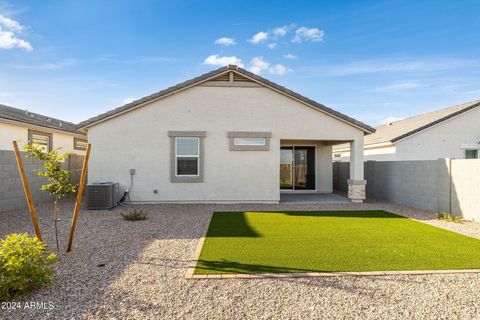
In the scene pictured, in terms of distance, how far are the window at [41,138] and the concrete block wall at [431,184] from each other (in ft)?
55.0

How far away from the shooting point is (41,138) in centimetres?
1388

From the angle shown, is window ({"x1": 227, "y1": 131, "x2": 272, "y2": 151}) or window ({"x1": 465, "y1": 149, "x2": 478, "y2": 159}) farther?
window ({"x1": 465, "y1": 149, "x2": 478, "y2": 159})

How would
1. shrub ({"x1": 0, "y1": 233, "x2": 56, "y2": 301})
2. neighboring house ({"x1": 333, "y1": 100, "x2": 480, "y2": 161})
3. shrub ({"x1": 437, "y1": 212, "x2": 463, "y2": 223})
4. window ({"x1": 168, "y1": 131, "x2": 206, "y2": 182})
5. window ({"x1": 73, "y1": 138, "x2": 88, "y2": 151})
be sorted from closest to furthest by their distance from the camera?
shrub ({"x1": 0, "y1": 233, "x2": 56, "y2": 301}), shrub ({"x1": 437, "y1": 212, "x2": 463, "y2": 223}), window ({"x1": 168, "y1": 131, "x2": 206, "y2": 182}), neighboring house ({"x1": 333, "y1": 100, "x2": 480, "y2": 161}), window ({"x1": 73, "y1": 138, "x2": 88, "y2": 151})

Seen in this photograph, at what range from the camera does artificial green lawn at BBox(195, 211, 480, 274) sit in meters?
4.90

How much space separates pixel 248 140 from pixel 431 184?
7.30 metres

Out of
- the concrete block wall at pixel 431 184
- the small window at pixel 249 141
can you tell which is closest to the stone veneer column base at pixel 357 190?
the concrete block wall at pixel 431 184

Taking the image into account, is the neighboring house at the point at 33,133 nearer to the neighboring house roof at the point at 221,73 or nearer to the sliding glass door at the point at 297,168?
the neighboring house roof at the point at 221,73

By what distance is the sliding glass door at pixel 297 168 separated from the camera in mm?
15734

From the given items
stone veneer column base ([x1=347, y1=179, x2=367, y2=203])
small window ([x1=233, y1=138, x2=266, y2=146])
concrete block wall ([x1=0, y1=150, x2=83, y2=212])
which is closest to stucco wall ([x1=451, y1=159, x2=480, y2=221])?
stone veneer column base ([x1=347, y1=179, x2=367, y2=203])

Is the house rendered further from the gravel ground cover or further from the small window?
the gravel ground cover

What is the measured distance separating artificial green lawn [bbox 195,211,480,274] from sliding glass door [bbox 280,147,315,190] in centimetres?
663

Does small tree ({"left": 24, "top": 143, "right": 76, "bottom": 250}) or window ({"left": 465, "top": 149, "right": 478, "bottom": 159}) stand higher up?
window ({"left": 465, "top": 149, "right": 478, "bottom": 159})

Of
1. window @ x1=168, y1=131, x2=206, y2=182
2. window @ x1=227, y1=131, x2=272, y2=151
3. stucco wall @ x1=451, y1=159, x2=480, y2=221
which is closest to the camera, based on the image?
stucco wall @ x1=451, y1=159, x2=480, y2=221

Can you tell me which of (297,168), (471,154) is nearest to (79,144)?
(297,168)
